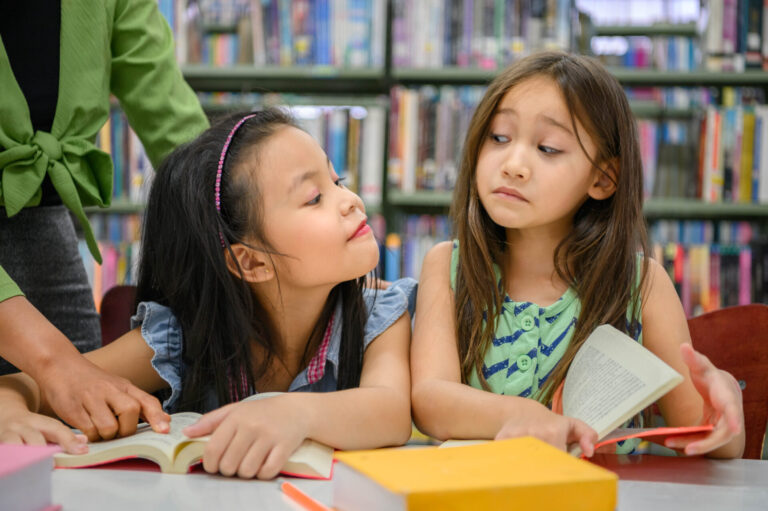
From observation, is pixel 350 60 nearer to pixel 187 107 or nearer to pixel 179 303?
pixel 187 107

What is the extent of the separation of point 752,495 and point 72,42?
1076 mm

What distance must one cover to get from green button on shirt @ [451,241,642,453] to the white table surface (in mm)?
307

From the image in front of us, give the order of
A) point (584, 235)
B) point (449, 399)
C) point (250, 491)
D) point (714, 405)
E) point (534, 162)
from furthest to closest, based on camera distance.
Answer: point (584, 235) → point (534, 162) → point (449, 399) → point (714, 405) → point (250, 491)

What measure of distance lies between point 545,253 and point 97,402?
0.70 m

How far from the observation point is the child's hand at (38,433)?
76 cm

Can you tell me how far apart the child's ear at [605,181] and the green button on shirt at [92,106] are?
2.21 ft

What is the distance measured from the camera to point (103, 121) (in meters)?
1.20

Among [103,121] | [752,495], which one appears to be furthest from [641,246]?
[103,121]

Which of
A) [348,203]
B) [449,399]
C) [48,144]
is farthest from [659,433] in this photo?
[48,144]

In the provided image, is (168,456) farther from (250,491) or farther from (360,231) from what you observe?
(360,231)

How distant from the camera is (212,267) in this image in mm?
1028

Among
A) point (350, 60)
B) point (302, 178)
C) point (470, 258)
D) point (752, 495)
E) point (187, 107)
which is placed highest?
point (350, 60)

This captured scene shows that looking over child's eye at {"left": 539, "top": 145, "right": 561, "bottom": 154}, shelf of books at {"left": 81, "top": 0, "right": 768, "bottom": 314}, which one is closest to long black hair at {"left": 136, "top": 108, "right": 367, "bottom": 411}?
child's eye at {"left": 539, "top": 145, "right": 561, "bottom": 154}

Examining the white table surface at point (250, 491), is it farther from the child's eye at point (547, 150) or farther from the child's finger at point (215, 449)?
the child's eye at point (547, 150)
